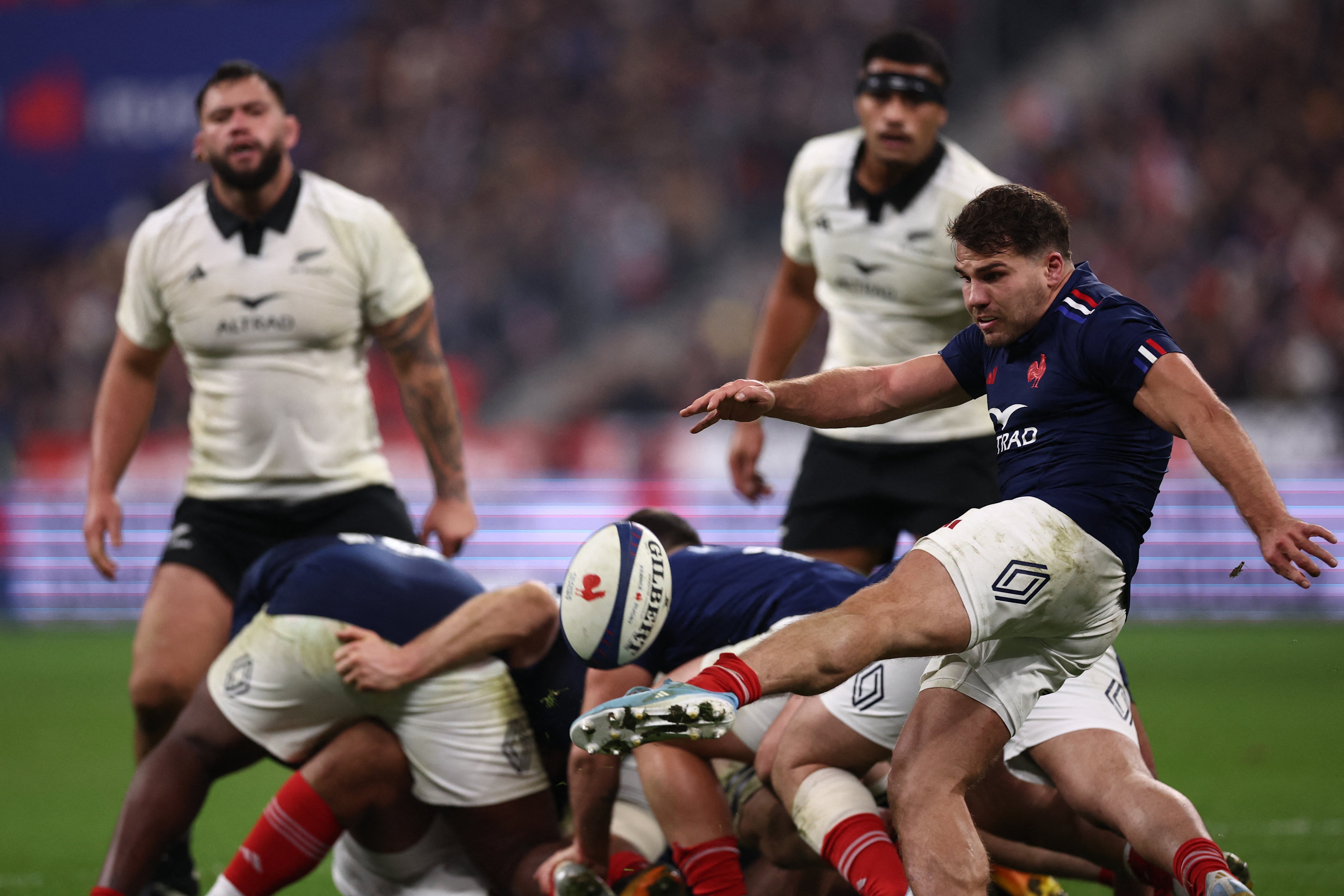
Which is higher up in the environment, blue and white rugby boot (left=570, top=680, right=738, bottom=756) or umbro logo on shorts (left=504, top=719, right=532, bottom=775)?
blue and white rugby boot (left=570, top=680, right=738, bottom=756)

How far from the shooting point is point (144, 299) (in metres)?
5.39

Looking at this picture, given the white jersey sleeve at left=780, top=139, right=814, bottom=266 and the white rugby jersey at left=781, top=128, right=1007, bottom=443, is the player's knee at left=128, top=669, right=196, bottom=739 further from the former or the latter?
the white jersey sleeve at left=780, top=139, right=814, bottom=266

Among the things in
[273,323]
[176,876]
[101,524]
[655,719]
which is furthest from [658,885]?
[101,524]

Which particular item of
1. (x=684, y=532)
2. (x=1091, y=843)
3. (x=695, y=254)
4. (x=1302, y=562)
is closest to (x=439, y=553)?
(x=684, y=532)

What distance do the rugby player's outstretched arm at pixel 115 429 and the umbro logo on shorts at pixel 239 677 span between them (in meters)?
1.47

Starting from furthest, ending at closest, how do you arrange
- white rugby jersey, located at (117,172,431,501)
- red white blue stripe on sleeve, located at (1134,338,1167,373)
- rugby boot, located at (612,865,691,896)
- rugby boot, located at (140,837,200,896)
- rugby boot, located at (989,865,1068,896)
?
white rugby jersey, located at (117,172,431,501), rugby boot, located at (140,837,200,896), rugby boot, located at (989,865,1068,896), rugby boot, located at (612,865,691,896), red white blue stripe on sleeve, located at (1134,338,1167,373)

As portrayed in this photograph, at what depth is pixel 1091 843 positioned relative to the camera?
396cm

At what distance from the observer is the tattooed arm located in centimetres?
552

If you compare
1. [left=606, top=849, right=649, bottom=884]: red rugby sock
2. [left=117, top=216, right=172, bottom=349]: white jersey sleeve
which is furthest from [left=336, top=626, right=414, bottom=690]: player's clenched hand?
[left=117, top=216, right=172, bottom=349]: white jersey sleeve

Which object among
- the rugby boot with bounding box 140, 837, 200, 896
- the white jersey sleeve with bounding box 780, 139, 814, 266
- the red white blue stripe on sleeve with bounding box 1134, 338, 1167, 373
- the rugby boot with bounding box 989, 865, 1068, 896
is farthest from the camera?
the white jersey sleeve with bounding box 780, 139, 814, 266

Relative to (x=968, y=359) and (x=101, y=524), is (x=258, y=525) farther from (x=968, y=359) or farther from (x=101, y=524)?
(x=968, y=359)

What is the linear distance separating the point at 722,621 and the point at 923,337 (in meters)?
1.73

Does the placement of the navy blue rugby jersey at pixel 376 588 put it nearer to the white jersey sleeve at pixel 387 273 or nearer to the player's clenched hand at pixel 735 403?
the player's clenched hand at pixel 735 403

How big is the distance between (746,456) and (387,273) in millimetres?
1535
